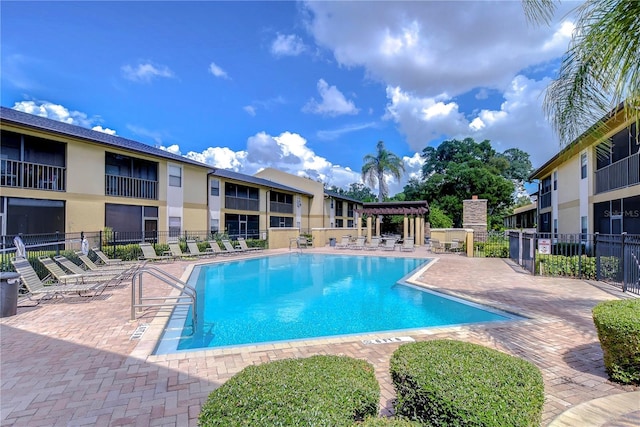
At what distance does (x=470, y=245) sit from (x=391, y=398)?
60.1 feet

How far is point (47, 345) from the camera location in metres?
5.06

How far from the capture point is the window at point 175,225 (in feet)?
67.3

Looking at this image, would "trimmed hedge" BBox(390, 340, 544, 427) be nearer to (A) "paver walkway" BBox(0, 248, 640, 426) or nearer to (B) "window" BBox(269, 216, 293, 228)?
(A) "paver walkway" BBox(0, 248, 640, 426)

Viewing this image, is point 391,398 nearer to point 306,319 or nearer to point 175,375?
point 175,375

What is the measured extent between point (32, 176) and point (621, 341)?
19.4 m

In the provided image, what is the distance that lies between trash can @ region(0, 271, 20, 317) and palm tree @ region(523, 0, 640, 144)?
10124 mm

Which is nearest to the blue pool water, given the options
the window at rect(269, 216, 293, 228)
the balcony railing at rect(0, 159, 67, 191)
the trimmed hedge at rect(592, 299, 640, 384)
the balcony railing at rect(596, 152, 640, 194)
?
the trimmed hedge at rect(592, 299, 640, 384)

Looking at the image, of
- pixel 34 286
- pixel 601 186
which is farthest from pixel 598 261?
pixel 34 286

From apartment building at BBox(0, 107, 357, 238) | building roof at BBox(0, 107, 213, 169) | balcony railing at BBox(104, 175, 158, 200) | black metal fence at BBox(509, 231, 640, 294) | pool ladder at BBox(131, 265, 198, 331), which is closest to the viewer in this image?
pool ladder at BBox(131, 265, 198, 331)

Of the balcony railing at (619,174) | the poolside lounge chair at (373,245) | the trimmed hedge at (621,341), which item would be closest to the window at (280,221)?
the poolside lounge chair at (373,245)

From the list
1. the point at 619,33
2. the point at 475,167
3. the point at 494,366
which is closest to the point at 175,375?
the point at 494,366

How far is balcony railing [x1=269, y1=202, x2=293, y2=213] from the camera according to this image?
31.1m

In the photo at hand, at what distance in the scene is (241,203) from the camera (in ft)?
88.0

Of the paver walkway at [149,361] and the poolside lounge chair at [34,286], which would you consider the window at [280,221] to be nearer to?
the poolside lounge chair at [34,286]
